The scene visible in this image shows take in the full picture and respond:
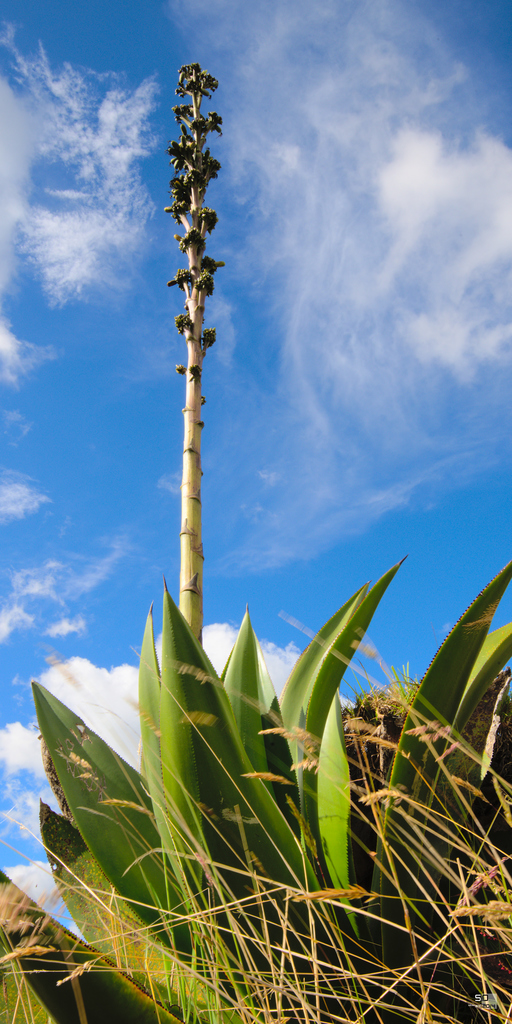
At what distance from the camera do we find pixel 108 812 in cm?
142

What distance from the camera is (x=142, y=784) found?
1622 mm

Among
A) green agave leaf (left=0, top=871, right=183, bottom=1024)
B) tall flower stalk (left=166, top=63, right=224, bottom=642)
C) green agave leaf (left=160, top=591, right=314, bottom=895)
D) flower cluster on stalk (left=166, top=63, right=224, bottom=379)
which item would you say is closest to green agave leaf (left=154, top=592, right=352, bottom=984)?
green agave leaf (left=160, top=591, right=314, bottom=895)

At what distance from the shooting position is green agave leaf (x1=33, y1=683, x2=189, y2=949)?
Answer: 4.44 feet

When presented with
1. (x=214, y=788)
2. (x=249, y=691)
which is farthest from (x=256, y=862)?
(x=249, y=691)

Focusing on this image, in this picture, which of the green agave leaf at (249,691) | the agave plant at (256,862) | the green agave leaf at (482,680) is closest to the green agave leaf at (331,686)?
the agave plant at (256,862)

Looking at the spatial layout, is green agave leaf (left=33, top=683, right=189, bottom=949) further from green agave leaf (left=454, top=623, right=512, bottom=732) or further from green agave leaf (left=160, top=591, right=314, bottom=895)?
green agave leaf (left=454, top=623, right=512, bottom=732)

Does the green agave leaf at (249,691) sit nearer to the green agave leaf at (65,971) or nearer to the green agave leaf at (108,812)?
the green agave leaf at (108,812)

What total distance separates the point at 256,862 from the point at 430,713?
0.47 m

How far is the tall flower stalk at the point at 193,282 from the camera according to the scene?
11.3ft

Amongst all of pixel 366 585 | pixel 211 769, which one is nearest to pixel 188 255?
pixel 366 585

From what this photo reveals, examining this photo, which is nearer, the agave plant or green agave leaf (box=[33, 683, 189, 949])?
the agave plant

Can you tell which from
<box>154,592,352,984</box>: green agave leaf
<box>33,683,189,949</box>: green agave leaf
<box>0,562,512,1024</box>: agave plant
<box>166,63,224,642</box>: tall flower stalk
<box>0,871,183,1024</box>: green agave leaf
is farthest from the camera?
<box>166,63,224,642</box>: tall flower stalk

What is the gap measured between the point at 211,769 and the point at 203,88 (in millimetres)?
5919

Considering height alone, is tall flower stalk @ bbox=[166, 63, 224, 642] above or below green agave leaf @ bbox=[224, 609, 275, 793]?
above
